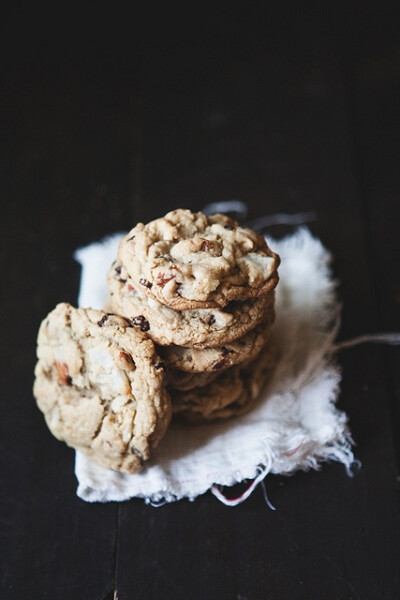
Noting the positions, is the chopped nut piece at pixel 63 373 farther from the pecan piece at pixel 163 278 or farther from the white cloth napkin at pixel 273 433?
the pecan piece at pixel 163 278

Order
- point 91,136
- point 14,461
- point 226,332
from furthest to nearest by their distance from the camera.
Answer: point 91,136, point 14,461, point 226,332

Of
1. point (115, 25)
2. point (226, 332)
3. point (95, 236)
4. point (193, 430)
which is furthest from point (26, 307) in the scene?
point (115, 25)

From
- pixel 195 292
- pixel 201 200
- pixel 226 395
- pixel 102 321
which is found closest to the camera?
pixel 195 292

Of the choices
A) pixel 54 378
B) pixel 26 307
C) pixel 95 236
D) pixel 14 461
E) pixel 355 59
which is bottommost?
pixel 14 461

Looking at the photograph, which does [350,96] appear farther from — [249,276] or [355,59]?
[249,276]

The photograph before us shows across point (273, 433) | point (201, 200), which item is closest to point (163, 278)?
point (273, 433)

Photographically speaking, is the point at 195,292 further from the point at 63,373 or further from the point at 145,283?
the point at 63,373

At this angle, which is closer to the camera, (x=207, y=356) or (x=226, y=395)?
(x=207, y=356)
